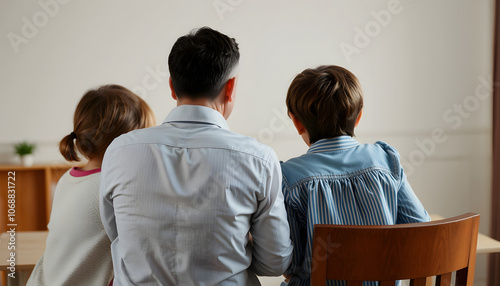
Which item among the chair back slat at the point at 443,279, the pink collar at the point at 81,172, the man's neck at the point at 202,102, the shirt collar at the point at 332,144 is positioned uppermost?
the man's neck at the point at 202,102

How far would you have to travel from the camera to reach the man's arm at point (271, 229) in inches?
43.0

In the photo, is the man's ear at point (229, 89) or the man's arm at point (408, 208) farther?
the man's arm at point (408, 208)

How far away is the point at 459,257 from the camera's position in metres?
1.13

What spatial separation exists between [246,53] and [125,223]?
2515 millimetres

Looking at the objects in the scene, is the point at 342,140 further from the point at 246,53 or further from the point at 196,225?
the point at 246,53

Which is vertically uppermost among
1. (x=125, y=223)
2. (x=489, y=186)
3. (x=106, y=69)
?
(x=106, y=69)

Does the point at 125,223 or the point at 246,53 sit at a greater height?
the point at 246,53

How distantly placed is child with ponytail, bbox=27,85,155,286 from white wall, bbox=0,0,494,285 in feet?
6.48

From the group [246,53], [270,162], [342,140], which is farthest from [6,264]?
[246,53]

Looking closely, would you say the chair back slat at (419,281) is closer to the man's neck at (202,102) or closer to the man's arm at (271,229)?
the man's arm at (271,229)

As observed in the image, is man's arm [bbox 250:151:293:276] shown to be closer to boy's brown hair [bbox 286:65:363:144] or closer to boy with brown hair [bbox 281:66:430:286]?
boy with brown hair [bbox 281:66:430:286]

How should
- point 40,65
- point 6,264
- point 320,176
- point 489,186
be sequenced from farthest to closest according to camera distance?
point 489,186
point 40,65
point 6,264
point 320,176

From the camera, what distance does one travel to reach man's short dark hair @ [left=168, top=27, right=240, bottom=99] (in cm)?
112

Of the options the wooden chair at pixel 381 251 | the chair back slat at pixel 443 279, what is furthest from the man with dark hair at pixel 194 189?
the chair back slat at pixel 443 279
